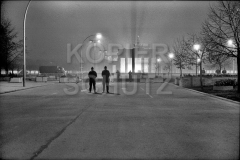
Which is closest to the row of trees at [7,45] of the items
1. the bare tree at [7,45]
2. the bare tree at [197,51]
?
the bare tree at [7,45]

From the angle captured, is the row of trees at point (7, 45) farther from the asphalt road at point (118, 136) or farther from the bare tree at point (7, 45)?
the asphalt road at point (118, 136)

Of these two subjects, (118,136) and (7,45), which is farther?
(7,45)

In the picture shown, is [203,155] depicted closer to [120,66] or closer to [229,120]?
[229,120]

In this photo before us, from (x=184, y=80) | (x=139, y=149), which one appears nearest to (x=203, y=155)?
(x=139, y=149)

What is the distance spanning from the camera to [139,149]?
5.47 metres

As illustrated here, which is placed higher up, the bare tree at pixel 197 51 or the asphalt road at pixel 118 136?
the bare tree at pixel 197 51

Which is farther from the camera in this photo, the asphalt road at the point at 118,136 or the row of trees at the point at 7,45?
the row of trees at the point at 7,45

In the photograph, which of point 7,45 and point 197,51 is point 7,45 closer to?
point 7,45

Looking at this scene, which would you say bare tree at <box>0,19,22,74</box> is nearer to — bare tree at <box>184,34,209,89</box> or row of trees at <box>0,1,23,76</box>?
row of trees at <box>0,1,23,76</box>

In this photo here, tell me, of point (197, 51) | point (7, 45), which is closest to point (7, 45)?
point (7, 45)

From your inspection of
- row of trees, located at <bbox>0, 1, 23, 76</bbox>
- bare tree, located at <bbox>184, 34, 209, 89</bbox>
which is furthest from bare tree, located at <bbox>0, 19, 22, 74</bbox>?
bare tree, located at <bbox>184, 34, 209, 89</bbox>

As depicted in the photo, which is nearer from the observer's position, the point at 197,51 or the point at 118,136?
the point at 118,136

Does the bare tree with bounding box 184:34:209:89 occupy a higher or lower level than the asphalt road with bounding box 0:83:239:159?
higher

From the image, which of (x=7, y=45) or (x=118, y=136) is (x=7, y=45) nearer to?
(x=7, y=45)
